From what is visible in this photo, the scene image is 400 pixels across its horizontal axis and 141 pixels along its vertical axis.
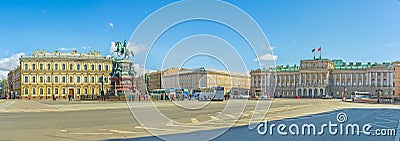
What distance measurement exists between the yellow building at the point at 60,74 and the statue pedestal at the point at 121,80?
5181cm

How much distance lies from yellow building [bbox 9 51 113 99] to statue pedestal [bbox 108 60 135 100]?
2040 inches

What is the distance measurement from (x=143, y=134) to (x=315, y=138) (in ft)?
18.7

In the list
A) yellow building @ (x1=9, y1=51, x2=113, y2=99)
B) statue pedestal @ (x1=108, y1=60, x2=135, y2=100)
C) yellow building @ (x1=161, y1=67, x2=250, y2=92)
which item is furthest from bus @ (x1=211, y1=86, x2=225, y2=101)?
yellow building @ (x1=9, y1=51, x2=113, y2=99)

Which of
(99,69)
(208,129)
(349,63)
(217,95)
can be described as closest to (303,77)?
(349,63)

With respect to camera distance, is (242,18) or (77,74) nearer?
(242,18)

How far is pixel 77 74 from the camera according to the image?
4365 inches

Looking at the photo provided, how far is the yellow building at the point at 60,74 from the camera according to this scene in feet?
346

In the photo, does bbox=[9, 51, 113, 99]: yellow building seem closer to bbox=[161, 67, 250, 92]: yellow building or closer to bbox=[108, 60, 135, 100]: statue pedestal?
bbox=[161, 67, 250, 92]: yellow building

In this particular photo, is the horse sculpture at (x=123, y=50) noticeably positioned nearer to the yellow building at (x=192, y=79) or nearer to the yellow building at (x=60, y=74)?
the yellow building at (x=192, y=79)

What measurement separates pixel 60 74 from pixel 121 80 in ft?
215

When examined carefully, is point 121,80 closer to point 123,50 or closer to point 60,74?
point 123,50

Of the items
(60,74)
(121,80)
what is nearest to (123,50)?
(121,80)

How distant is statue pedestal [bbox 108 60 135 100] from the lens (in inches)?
1996

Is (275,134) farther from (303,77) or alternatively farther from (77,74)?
(303,77)
